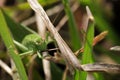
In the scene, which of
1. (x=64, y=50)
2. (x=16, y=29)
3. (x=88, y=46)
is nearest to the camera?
(x=64, y=50)

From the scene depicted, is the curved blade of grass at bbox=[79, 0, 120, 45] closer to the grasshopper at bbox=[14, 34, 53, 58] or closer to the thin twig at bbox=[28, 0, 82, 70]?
the grasshopper at bbox=[14, 34, 53, 58]

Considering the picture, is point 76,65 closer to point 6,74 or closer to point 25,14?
point 6,74

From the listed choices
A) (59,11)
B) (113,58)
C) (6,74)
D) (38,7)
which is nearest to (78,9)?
(59,11)

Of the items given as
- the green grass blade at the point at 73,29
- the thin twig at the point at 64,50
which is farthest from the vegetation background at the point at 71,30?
the thin twig at the point at 64,50

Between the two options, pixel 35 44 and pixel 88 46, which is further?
pixel 35 44

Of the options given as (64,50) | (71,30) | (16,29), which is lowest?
(64,50)

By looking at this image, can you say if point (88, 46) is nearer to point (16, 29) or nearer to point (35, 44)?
point (35, 44)

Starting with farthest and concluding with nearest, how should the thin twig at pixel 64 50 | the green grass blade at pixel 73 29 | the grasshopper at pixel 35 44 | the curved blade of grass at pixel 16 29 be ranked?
the curved blade of grass at pixel 16 29 → the green grass blade at pixel 73 29 → the grasshopper at pixel 35 44 → the thin twig at pixel 64 50

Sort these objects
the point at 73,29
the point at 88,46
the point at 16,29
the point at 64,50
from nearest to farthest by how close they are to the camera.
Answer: the point at 64,50, the point at 88,46, the point at 73,29, the point at 16,29

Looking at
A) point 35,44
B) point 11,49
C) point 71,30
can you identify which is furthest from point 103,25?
point 11,49

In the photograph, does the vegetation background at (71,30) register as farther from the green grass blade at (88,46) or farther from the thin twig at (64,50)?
the thin twig at (64,50)

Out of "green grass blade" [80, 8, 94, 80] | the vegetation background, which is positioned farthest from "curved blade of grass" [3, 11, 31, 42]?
"green grass blade" [80, 8, 94, 80]
